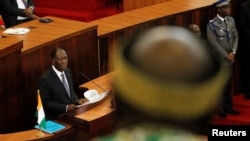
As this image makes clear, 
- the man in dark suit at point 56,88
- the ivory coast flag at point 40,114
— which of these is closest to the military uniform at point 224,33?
the man in dark suit at point 56,88

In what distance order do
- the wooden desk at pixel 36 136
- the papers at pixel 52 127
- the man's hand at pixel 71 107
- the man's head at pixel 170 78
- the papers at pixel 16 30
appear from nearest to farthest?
the man's head at pixel 170 78
the wooden desk at pixel 36 136
the papers at pixel 52 127
the man's hand at pixel 71 107
the papers at pixel 16 30

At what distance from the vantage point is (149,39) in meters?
0.61

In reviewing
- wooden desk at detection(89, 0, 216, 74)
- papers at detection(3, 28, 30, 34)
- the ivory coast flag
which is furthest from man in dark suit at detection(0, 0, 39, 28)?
the ivory coast flag

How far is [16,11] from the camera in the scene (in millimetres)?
5340

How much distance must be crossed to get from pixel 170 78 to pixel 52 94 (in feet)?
11.3

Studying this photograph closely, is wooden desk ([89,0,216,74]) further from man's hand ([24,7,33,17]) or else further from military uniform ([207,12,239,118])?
man's hand ([24,7,33,17])

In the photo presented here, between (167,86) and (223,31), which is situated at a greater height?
(167,86)

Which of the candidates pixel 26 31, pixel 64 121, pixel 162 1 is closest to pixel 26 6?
pixel 26 31

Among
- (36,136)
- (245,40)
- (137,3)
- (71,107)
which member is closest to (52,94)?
(71,107)

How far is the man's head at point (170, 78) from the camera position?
0.58 m

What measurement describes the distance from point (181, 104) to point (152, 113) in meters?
0.04

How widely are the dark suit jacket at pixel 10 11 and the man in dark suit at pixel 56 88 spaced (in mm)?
1527

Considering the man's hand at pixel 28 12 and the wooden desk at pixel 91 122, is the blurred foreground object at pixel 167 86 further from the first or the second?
the man's hand at pixel 28 12

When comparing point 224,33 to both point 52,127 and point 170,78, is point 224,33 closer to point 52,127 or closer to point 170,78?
point 52,127
